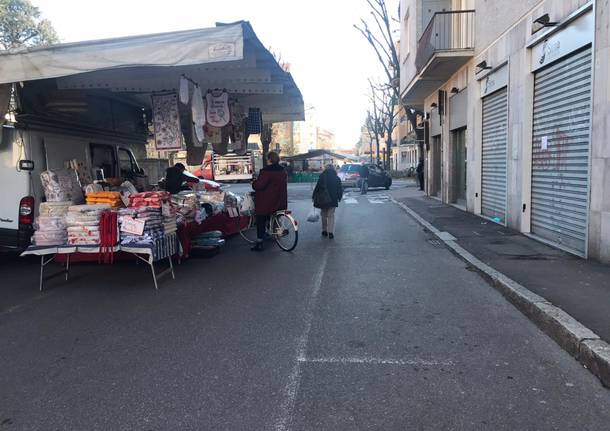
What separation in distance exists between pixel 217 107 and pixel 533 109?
6092mm

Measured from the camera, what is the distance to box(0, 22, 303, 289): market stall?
21.1 feet

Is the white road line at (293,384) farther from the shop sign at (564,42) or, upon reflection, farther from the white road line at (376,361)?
the shop sign at (564,42)

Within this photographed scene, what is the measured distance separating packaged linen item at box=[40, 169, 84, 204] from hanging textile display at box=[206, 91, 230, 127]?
10.3 feet

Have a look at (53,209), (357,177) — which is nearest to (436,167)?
(357,177)

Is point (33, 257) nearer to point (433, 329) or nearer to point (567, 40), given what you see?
point (433, 329)

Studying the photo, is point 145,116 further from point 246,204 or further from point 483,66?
point 483,66

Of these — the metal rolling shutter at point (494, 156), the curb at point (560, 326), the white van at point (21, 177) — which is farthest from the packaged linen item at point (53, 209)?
the metal rolling shutter at point (494, 156)

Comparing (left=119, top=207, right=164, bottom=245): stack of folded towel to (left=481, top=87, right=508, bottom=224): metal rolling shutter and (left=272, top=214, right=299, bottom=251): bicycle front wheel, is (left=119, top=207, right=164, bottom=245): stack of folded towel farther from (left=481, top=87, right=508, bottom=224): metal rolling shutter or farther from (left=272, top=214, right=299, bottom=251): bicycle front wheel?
(left=481, top=87, right=508, bottom=224): metal rolling shutter

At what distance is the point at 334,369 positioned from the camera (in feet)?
13.0

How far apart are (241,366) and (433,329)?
1.94m

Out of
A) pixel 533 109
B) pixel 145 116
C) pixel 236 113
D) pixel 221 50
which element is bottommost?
pixel 533 109

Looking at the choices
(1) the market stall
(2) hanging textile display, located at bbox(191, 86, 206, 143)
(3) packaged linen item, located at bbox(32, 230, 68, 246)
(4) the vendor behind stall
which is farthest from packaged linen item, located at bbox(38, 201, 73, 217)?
(4) the vendor behind stall

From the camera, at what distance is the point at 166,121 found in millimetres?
9609

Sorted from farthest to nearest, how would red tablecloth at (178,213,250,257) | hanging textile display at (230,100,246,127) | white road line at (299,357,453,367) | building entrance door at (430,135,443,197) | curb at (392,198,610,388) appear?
building entrance door at (430,135,443,197)
hanging textile display at (230,100,246,127)
red tablecloth at (178,213,250,257)
white road line at (299,357,453,367)
curb at (392,198,610,388)
